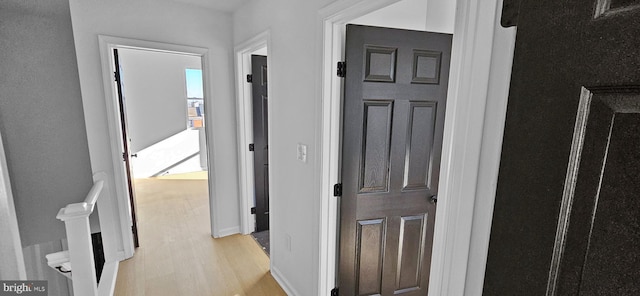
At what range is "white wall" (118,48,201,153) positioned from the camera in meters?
5.22

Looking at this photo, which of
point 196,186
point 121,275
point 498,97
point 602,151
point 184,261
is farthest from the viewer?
point 196,186

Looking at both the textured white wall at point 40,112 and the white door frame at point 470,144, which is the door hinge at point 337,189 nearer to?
the white door frame at point 470,144

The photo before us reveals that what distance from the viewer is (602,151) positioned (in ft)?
1.20

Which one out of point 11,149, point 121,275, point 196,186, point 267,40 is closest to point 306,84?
point 267,40

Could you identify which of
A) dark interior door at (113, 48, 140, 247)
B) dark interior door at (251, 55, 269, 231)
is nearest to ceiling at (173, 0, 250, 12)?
dark interior door at (251, 55, 269, 231)

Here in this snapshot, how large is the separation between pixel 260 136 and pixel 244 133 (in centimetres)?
19

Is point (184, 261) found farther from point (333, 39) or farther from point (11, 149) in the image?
point (333, 39)

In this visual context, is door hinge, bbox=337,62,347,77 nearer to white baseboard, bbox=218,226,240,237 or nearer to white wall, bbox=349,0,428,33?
white wall, bbox=349,0,428,33

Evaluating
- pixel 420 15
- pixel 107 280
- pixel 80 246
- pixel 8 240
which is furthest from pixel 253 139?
pixel 8 240

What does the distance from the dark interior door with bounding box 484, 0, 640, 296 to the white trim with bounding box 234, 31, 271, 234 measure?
2381 millimetres

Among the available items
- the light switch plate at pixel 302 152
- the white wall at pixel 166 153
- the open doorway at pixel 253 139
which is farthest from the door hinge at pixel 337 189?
the white wall at pixel 166 153

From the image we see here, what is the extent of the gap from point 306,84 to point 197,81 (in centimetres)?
511

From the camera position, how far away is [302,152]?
180cm

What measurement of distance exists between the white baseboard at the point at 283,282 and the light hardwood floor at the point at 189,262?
0.13 ft
